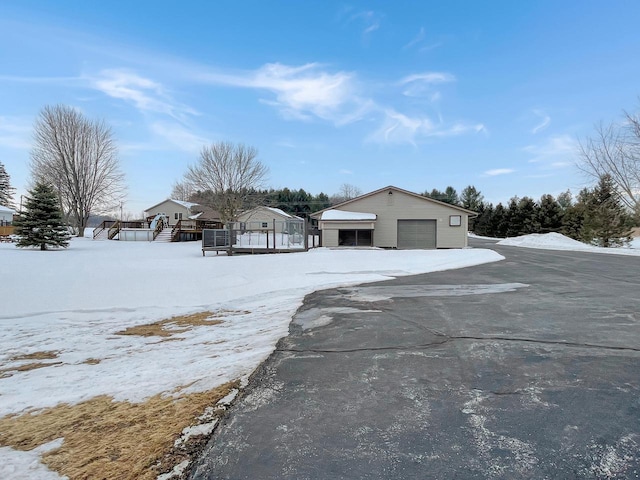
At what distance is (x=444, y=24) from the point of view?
585 inches

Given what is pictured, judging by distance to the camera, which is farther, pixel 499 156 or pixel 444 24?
pixel 499 156

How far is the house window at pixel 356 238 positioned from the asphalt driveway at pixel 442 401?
727 inches

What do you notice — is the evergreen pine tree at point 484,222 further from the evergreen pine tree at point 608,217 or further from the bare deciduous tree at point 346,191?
the bare deciduous tree at point 346,191

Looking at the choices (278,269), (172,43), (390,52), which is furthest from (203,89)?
(278,269)

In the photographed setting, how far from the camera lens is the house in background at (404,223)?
2356cm

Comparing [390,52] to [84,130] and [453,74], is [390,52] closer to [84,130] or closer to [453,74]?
[453,74]

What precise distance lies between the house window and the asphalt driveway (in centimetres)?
1847

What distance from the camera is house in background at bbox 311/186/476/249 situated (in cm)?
2356

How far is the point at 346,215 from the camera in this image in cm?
2364

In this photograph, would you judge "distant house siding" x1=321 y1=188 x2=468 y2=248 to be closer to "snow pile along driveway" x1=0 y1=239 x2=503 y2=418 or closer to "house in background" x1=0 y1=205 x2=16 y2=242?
"snow pile along driveway" x1=0 y1=239 x2=503 y2=418

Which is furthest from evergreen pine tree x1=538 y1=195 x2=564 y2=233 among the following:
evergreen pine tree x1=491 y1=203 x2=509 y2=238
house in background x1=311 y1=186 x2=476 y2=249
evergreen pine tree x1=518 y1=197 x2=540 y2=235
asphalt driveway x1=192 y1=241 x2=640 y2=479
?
asphalt driveway x1=192 y1=241 x2=640 y2=479

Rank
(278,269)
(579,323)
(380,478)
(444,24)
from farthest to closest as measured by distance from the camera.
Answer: (444,24)
(278,269)
(579,323)
(380,478)

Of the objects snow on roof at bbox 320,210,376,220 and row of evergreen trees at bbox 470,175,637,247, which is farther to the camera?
row of evergreen trees at bbox 470,175,637,247

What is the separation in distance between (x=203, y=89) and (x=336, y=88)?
7.28m
